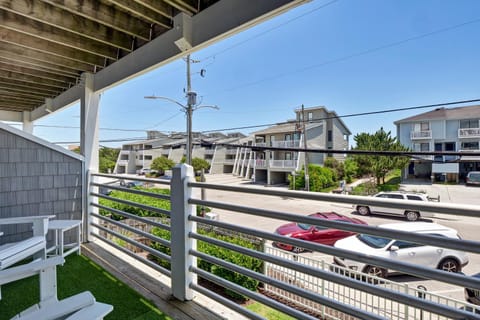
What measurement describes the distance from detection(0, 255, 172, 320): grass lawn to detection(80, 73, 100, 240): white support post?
938mm

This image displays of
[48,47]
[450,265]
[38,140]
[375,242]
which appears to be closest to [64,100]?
[38,140]

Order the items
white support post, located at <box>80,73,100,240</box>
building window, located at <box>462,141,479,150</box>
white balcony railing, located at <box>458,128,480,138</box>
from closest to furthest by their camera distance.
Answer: white support post, located at <box>80,73,100,240</box> < white balcony railing, located at <box>458,128,480,138</box> < building window, located at <box>462,141,479,150</box>

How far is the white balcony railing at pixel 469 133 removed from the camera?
1602 cm

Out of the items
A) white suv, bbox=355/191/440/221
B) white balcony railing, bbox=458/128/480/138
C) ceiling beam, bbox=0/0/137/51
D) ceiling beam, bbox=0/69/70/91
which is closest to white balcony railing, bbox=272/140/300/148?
white suv, bbox=355/191/440/221

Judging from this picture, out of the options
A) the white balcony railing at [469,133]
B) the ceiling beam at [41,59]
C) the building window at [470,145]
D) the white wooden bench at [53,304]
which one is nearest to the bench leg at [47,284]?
the white wooden bench at [53,304]

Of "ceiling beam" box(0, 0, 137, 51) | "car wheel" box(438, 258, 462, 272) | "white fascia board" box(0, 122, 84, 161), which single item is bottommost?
"car wheel" box(438, 258, 462, 272)

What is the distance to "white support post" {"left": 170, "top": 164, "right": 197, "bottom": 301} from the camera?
1828 millimetres

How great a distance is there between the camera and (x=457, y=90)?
551 inches

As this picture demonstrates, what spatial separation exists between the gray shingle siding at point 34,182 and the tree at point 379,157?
56.0 ft

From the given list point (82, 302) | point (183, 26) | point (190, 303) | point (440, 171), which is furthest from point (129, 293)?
point (440, 171)

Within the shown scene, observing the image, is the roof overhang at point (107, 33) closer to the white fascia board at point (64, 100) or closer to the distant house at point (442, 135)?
the white fascia board at point (64, 100)

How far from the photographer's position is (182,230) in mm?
1842

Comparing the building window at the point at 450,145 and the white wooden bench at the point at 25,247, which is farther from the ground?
the building window at the point at 450,145

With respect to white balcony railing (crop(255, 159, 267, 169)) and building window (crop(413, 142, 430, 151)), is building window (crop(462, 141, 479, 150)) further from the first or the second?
white balcony railing (crop(255, 159, 267, 169))
